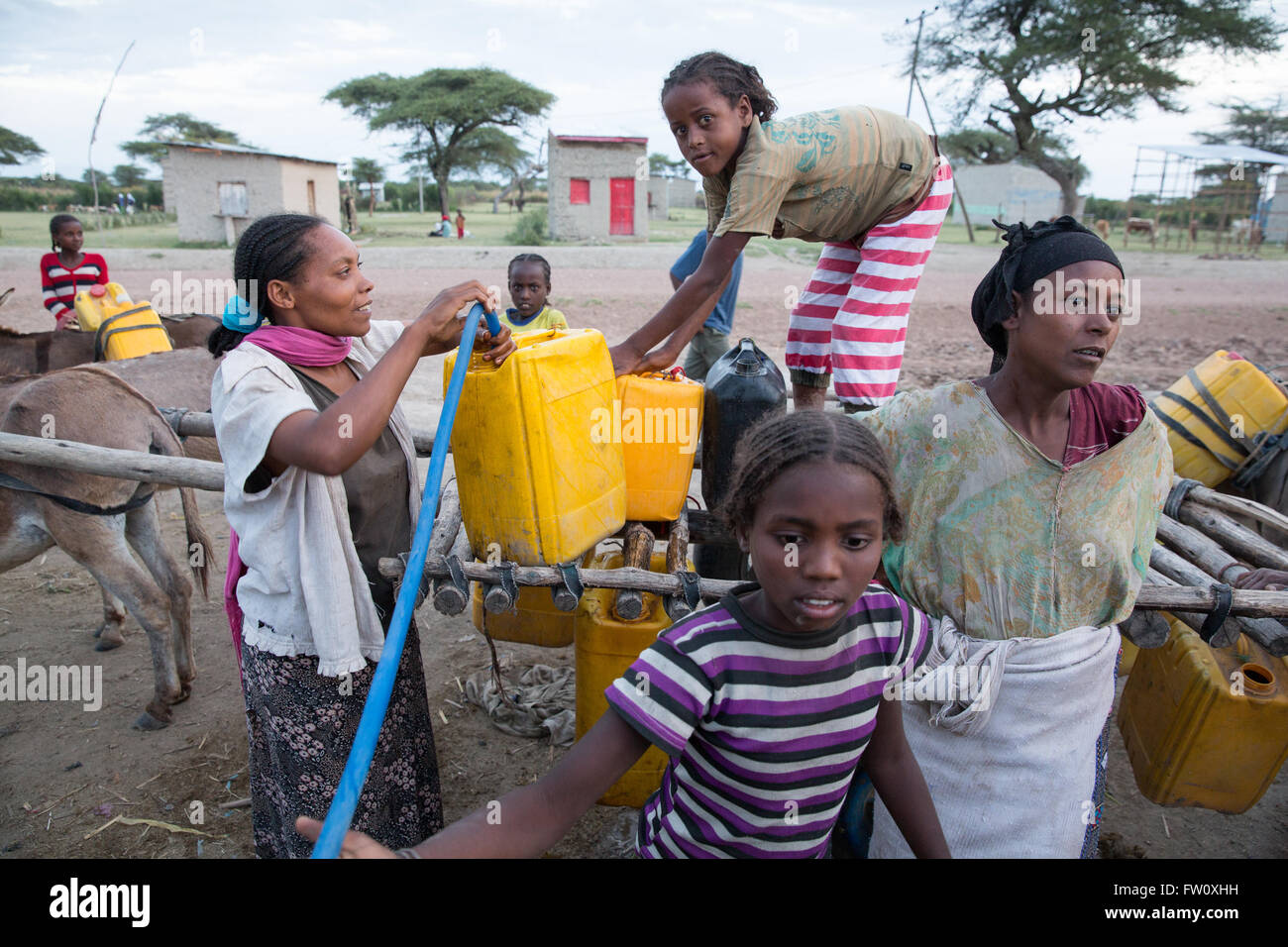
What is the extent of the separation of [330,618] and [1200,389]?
3.52 m

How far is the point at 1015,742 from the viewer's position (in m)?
1.87

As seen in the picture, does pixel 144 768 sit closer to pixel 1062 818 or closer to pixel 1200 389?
pixel 1062 818

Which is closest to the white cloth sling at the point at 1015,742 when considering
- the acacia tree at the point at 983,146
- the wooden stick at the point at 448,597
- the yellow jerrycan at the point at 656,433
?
the yellow jerrycan at the point at 656,433

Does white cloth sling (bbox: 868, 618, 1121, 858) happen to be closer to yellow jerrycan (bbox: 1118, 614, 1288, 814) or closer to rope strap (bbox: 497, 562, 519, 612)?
yellow jerrycan (bbox: 1118, 614, 1288, 814)

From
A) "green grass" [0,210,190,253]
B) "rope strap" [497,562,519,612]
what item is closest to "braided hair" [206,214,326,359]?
"rope strap" [497,562,519,612]

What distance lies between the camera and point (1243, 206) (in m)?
28.8

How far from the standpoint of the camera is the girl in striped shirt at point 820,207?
8.59 ft

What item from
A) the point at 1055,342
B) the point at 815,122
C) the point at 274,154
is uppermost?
the point at 274,154

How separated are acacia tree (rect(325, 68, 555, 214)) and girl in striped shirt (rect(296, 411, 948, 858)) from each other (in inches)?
1359

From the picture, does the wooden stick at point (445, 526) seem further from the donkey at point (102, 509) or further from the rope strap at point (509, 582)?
the donkey at point (102, 509)

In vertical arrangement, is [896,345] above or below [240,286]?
below

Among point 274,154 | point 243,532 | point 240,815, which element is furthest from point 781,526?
point 274,154

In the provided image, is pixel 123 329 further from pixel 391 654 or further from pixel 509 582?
pixel 391 654

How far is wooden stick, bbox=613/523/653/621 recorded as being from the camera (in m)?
2.29
